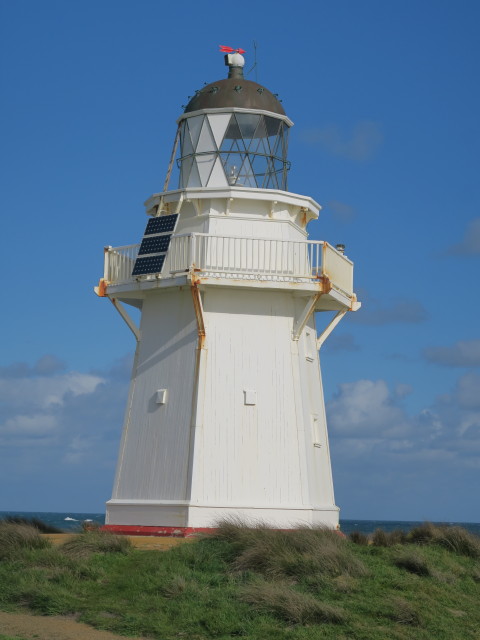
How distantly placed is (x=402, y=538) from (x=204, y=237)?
286 inches

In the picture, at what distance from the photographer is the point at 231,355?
839 inches

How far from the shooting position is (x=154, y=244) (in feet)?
71.9

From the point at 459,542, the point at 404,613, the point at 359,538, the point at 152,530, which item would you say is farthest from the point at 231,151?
the point at 404,613

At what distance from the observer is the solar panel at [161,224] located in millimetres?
21906

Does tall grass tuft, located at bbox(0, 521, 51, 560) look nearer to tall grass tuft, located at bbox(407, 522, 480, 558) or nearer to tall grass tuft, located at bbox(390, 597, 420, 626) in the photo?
tall grass tuft, located at bbox(390, 597, 420, 626)

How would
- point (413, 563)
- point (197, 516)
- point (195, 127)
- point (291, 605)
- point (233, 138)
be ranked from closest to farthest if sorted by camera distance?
point (291, 605)
point (413, 563)
point (197, 516)
point (233, 138)
point (195, 127)

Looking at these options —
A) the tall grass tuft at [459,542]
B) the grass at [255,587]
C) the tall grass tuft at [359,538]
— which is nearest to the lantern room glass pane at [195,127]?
the grass at [255,587]

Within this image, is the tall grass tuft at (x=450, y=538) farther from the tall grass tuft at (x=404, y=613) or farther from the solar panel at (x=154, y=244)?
the solar panel at (x=154, y=244)

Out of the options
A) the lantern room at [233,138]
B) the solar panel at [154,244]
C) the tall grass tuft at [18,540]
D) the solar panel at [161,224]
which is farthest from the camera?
the lantern room at [233,138]

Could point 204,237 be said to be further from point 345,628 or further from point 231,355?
point 345,628

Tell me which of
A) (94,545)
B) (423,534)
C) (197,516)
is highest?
(197,516)

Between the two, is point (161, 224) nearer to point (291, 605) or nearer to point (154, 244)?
point (154, 244)

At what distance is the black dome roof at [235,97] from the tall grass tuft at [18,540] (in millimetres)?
9741

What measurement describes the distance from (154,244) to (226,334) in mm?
2465
